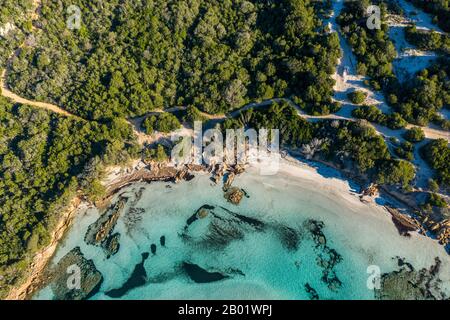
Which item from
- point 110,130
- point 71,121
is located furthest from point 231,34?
point 71,121

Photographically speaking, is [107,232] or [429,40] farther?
[107,232]

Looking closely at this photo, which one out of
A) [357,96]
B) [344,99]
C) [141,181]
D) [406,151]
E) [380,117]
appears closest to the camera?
[406,151]

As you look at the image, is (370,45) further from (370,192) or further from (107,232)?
(107,232)

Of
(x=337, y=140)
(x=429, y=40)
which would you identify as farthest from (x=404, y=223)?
(x=429, y=40)

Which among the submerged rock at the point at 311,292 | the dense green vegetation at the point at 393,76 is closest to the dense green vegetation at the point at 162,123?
the dense green vegetation at the point at 393,76

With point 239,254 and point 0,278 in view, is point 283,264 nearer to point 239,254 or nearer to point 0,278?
point 239,254

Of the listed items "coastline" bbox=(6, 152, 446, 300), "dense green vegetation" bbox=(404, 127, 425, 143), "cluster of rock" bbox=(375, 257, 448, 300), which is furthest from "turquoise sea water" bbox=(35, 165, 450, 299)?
"dense green vegetation" bbox=(404, 127, 425, 143)
